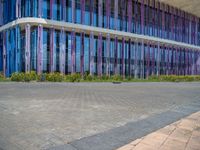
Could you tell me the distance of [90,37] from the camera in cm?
3519

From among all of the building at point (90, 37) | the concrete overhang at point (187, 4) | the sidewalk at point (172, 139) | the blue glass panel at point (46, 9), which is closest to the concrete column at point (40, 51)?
the building at point (90, 37)

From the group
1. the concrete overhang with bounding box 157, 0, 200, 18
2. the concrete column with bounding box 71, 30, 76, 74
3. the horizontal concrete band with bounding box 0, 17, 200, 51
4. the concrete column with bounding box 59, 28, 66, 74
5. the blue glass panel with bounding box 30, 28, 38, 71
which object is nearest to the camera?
the horizontal concrete band with bounding box 0, 17, 200, 51

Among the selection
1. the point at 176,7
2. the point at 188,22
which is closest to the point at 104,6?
the point at 176,7

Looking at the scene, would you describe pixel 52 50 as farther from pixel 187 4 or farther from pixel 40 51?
pixel 187 4

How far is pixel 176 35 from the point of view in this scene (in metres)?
50.0

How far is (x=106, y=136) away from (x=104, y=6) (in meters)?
34.2

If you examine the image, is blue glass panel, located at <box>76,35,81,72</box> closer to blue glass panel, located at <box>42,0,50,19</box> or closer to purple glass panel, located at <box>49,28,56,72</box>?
purple glass panel, located at <box>49,28,56,72</box>

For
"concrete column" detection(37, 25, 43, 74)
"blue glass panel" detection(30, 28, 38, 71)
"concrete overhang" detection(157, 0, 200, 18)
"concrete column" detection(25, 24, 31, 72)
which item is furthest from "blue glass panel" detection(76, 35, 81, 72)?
"concrete overhang" detection(157, 0, 200, 18)

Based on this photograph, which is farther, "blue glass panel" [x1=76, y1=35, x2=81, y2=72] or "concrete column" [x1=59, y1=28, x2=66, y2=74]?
"blue glass panel" [x1=76, y1=35, x2=81, y2=72]

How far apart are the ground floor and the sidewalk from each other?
1026 inches

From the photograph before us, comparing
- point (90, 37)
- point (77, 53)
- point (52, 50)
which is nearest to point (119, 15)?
point (90, 37)

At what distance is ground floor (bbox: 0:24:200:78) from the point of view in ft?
100.0

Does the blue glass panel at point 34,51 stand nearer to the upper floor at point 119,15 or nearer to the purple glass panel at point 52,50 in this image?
the purple glass panel at point 52,50

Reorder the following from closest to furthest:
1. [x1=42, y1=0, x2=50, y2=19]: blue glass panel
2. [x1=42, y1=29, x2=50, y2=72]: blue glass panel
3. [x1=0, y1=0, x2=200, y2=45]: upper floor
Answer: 1. [x1=42, y1=29, x2=50, y2=72]: blue glass panel
2. [x1=42, y1=0, x2=50, y2=19]: blue glass panel
3. [x1=0, y1=0, x2=200, y2=45]: upper floor
